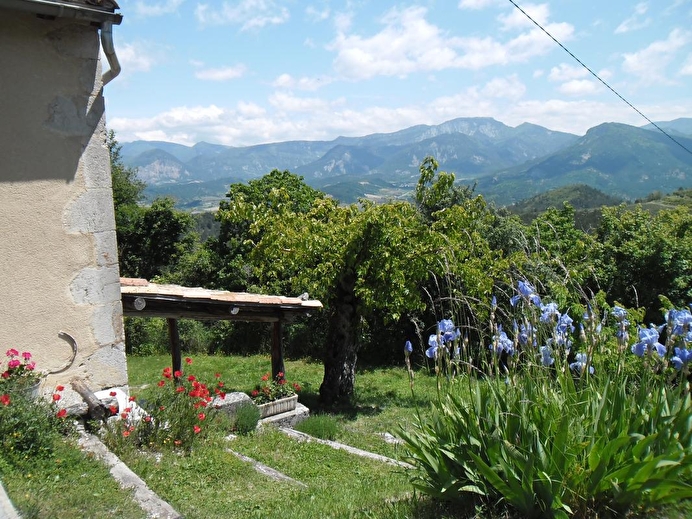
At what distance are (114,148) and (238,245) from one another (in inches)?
755

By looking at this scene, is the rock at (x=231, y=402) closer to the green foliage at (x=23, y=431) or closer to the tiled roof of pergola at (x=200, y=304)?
the tiled roof of pergola at (x=200, y=304)

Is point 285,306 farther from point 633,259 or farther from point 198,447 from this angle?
point 633,259

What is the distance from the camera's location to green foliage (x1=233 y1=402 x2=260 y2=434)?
754cm

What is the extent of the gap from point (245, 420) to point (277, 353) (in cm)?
269

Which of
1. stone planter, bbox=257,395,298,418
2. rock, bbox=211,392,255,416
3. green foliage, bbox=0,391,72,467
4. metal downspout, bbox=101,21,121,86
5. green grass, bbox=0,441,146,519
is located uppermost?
metal downspout, bbox=101,21,121,86

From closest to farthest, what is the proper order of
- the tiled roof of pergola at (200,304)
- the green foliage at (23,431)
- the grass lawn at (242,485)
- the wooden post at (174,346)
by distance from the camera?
the grass lawn at (242,485) < the green foliage at (23,431) < the tiled roof of pergola at (200,304) < the wooden post at (174,346)

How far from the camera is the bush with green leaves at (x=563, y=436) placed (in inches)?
121

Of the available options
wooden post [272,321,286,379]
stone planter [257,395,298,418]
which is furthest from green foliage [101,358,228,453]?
wooden post [272,321,286,379]

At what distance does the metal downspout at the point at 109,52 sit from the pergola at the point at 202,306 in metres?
3.04

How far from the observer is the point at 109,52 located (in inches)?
224

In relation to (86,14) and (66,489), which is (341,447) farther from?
(86,14)

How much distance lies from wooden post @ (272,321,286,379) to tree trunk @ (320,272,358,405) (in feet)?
4.93

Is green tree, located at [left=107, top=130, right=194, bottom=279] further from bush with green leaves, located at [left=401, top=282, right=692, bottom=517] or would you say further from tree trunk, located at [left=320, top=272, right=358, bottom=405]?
bush with green leaves, located at [left=401, top=282, right=692, bottom=517]

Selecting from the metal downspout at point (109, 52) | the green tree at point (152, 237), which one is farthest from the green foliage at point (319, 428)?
the green tree at point (152, 237)
